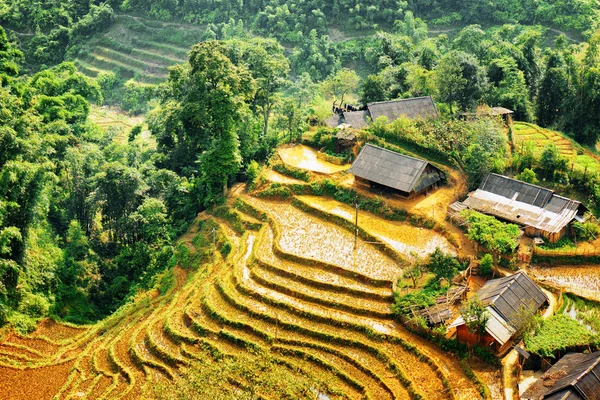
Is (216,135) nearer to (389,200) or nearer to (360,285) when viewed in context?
(389,200)

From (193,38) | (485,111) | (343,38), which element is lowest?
(193,38)

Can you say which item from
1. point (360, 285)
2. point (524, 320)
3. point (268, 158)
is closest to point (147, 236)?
point (268, 158)

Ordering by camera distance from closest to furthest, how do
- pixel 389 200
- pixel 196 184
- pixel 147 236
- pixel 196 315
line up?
pixel 196 315, pixel 389 200, pixel 147 236, pixel 196 184

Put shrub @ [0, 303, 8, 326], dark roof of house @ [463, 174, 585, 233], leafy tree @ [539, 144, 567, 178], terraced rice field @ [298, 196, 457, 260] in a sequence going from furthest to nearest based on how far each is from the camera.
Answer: leafy tree @ [539, 144, 567, 178]
terraced rice field @ [298, 196, 457, 260]
dark roof of house @ [463, 174, 585, 233]
shrub @ [0, 303, 8, 326]

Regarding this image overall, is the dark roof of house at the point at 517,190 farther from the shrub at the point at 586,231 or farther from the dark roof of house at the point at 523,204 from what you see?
the shrub at the point at 586,231

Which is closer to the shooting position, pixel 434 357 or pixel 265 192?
pixel 434 357

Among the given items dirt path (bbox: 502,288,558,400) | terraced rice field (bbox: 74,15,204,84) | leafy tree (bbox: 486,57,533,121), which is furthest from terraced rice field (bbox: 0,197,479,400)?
terraced rice field (bbox: 74,15,204,84)

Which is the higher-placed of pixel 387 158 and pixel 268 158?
pixel 387 158

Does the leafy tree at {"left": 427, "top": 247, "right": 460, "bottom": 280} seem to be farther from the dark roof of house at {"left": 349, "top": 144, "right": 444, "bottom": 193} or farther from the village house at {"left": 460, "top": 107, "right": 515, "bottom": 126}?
the village house at {"left": 460, "top": 107, "right": 515, "bottom": 126}
